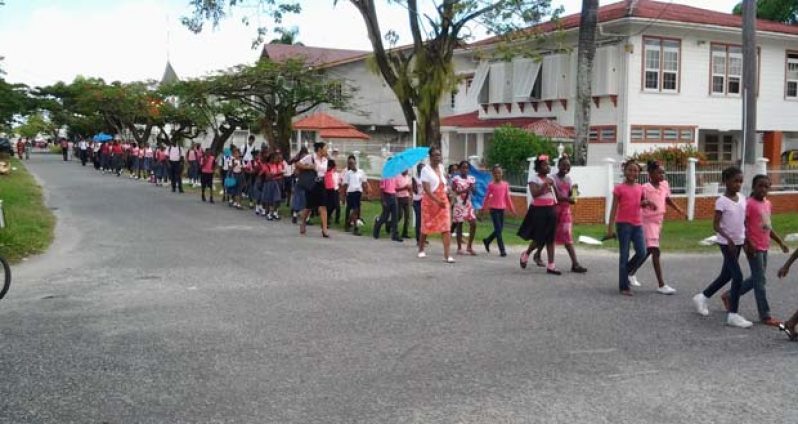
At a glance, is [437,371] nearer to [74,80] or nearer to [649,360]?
[649,360]

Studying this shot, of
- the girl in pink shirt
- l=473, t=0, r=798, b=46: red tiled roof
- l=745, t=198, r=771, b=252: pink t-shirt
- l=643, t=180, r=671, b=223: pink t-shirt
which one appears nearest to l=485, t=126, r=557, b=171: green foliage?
l=473, t=0, r=798, b=46: red tiled roof

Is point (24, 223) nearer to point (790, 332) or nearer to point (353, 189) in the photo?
point (353, 189)

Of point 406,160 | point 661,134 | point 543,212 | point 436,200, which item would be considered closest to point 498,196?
point 406,160

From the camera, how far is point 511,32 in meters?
19.0

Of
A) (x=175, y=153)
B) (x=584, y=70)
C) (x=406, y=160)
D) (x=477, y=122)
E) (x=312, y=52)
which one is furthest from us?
(x=312, y=52)

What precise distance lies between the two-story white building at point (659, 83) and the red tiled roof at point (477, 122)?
0.09 meters

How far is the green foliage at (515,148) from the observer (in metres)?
21.6

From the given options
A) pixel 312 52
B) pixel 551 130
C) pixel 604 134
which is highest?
pixel 312 52

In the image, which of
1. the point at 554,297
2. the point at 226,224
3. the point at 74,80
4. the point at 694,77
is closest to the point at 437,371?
the point at 554,297

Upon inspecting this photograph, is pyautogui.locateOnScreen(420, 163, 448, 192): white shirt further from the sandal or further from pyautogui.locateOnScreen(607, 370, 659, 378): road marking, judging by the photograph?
pyautogui.locateOnScreen(607, 370, 659, 378): road marking

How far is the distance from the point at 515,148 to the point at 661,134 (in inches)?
341

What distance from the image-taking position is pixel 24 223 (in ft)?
53.9

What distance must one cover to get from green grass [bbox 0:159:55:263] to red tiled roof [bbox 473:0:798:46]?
14.9 m

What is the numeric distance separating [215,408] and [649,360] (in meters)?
3.57
